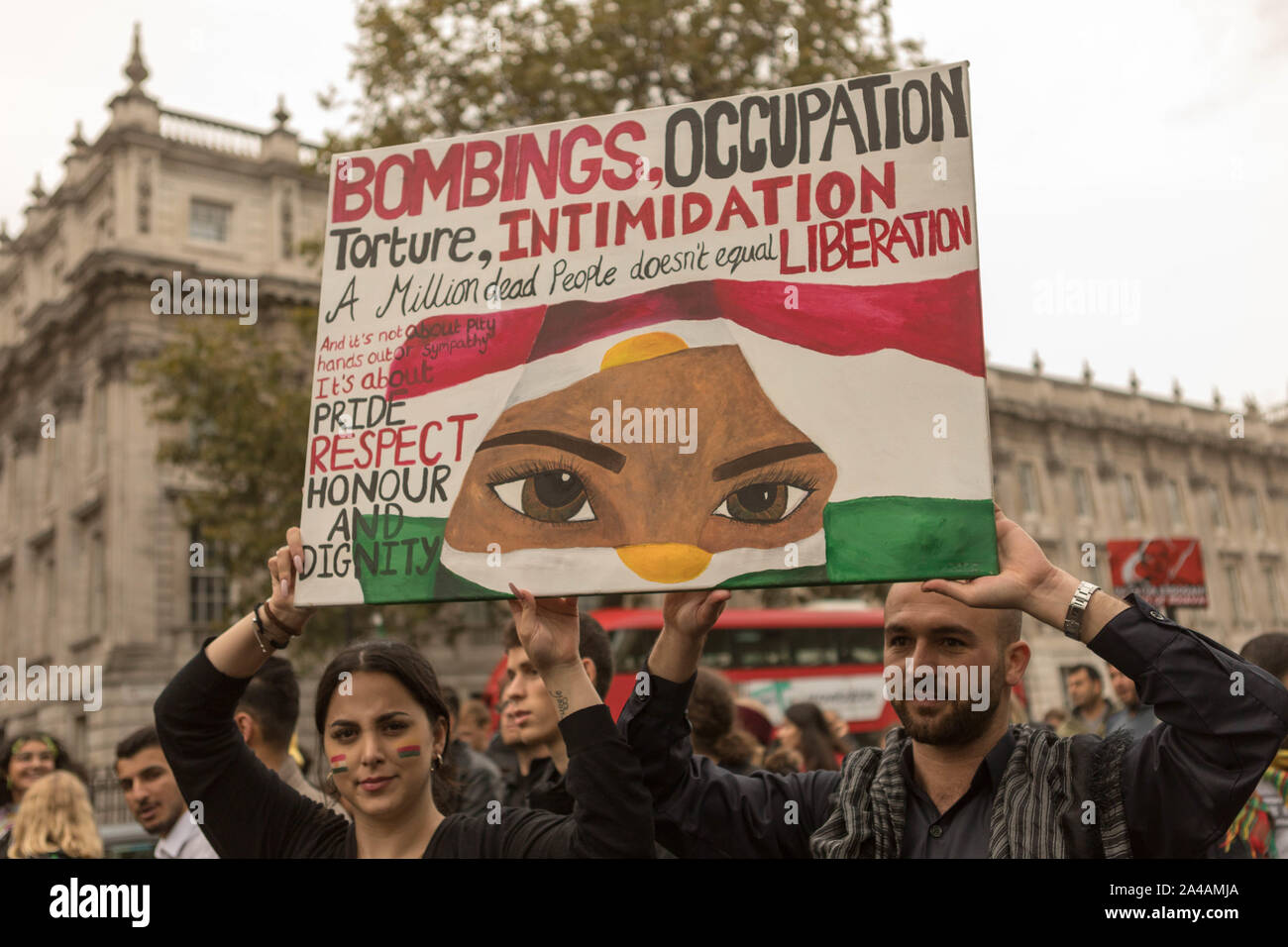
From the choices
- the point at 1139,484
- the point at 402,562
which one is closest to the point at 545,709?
the point at 402,562

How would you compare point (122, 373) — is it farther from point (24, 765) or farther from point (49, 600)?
point (24, 765)

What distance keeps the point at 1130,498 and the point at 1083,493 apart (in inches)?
115

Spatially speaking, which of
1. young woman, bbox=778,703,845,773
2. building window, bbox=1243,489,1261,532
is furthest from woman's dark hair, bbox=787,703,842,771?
building window, bbox=1243,489,1261,532

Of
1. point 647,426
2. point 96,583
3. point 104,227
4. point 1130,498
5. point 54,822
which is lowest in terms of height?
point 54,822

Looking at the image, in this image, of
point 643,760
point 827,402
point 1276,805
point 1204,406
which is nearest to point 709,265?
point 827,402

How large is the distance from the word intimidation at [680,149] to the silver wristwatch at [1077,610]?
3.61 feet

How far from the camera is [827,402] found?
2.97 metres

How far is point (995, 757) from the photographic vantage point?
291 centimetres

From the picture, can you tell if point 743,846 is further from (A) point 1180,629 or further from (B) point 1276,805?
(B) point 1276,805

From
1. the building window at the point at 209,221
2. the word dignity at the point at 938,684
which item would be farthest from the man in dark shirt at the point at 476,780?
the building window at the point at 209,221

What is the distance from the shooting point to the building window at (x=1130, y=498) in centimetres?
5325

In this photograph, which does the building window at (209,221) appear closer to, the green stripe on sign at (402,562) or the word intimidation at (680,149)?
the word intimidation at (680,149)
